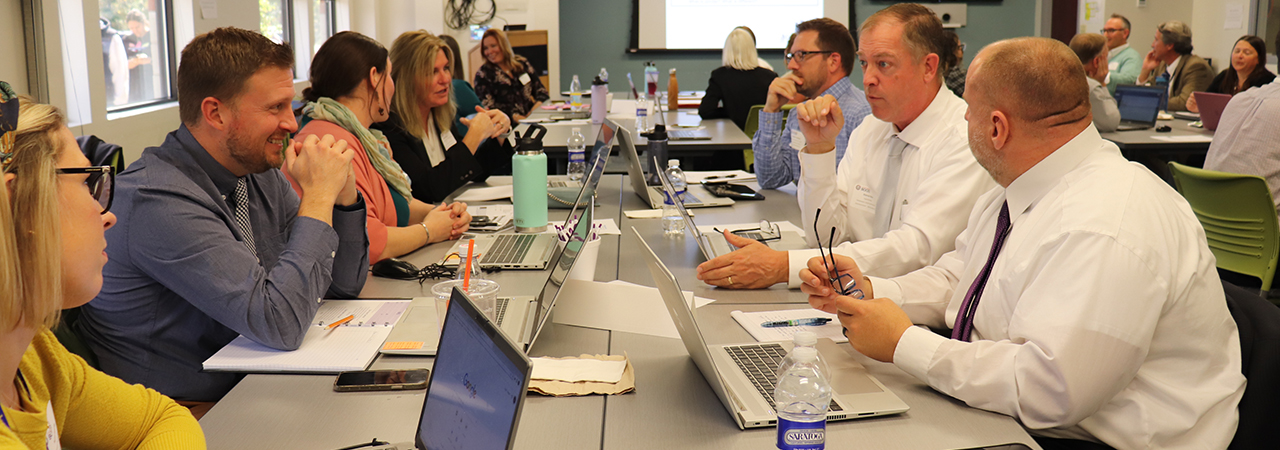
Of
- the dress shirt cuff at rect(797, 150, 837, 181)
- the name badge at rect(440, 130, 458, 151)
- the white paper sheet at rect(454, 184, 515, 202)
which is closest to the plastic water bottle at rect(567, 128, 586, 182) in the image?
the white paper sheet at rect(454, 184, 515, 202)

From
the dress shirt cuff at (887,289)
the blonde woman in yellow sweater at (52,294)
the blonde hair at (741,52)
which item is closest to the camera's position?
the blonde woman in yellow sweater at (52,294)

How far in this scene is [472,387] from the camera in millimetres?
957

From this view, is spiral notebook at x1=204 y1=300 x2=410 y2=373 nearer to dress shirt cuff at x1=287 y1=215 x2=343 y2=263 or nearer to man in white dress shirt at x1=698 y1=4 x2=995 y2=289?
dress shirt cuff at x1=287 y1=215 x2=343 y2=263


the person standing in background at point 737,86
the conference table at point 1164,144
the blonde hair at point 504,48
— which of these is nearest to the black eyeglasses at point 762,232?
the conference table at point 1164,144

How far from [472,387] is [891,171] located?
180 cm

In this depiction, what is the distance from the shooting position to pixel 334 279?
73.7 inches

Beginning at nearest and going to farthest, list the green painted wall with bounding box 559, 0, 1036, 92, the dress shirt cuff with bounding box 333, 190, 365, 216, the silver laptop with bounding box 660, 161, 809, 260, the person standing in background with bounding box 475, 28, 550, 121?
the dress shirt cuff with bounding box 333, 190, 365, 216, the silver laptop with bounding box 660, 161, 809, 260, the person standing in background with bounding box 475, 28, 550, 121, the green painted wall with bounding box 559, 0, 1036, 92

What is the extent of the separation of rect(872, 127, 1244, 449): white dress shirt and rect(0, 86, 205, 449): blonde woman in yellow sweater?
1.19 metres

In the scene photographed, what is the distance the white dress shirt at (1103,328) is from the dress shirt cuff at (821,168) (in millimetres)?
1070

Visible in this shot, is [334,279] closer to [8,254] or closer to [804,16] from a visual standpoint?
[8,254]

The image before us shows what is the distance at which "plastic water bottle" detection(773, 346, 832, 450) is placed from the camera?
3.58 feet

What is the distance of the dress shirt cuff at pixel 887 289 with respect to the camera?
1.82 metres

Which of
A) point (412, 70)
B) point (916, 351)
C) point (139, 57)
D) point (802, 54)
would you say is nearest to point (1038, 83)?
point (916, 351)

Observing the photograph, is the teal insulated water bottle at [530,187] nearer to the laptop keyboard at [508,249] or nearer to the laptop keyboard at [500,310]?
the laptop keyboard at [508,249]
